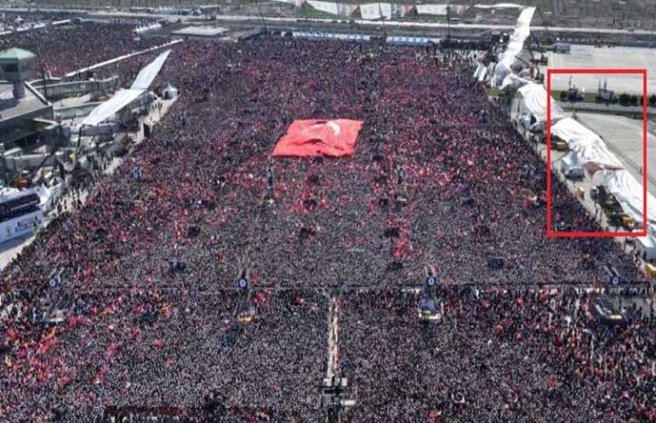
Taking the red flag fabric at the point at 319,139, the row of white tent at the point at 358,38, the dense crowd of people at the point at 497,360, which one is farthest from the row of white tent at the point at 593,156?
the row of white tent at the point at 358,38

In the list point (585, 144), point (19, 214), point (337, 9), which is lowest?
point (19, 214)

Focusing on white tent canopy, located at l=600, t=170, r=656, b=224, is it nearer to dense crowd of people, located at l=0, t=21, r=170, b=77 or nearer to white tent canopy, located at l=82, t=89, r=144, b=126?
white tent canopy, located at l=82, t=89, r=144, b=126

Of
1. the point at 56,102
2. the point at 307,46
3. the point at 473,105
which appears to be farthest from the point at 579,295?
the point at 307,46

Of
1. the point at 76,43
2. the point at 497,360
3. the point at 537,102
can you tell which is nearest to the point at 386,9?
the point at 76,43

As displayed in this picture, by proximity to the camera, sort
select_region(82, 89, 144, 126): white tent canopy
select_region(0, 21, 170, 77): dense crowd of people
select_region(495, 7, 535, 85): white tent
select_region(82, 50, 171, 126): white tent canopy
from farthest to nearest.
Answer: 1. select_region(0, 21, 170, 77): dense crowd of people
2. select_region(495, 7, 535, 85): white tent
3. select_region(82, 50, 171, 126): white tent canopy
4. select_region(82, 89, 144, 126): white tent canopy

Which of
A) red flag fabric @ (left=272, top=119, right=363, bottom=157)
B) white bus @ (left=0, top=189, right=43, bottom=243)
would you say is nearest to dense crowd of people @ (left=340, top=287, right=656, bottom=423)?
white bus @ (left=0, top=189, right=43, bottom=243)

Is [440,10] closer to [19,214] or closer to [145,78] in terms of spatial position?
[145,78]

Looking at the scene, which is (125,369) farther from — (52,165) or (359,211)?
(52,165)
